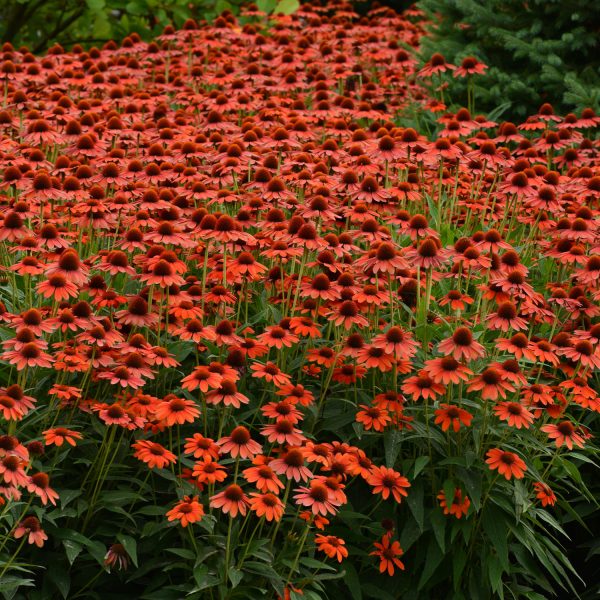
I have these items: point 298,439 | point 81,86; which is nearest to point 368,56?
point 81,86

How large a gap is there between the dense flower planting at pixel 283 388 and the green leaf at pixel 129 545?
0.6 inches

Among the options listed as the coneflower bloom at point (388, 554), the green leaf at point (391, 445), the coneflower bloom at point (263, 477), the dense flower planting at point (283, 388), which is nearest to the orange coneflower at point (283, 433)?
the dense flower planting at point (283, 388)

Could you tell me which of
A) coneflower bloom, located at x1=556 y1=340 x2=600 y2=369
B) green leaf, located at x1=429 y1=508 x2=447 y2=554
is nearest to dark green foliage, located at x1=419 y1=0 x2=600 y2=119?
coneflower bloom, located at x1=556 y1=340 x2=600 y2=369

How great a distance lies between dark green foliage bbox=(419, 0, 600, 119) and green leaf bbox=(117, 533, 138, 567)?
13.6 feet

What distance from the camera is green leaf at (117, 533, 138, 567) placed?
10.1 feet

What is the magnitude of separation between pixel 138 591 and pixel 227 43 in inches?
196

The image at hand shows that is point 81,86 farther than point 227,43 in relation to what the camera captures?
No

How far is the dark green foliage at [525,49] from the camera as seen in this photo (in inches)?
257

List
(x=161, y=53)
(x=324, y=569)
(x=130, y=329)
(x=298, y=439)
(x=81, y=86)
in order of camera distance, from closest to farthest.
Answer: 1. (x=298, y=439)
2. (x=324, y=569)
3. (x=130, y=329)
4. (x=81, y=86)
5. (x=161, y=53)

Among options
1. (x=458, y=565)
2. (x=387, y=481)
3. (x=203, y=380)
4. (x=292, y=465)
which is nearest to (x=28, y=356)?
(x=203, y=380)

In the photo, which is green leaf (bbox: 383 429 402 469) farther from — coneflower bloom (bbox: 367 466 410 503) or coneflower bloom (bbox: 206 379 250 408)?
coneflower bloom (bbox: 206 379 250 408)

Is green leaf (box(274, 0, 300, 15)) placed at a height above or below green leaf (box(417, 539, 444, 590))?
above

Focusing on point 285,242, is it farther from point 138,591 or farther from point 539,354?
point 138,591

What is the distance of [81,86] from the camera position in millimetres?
6301
